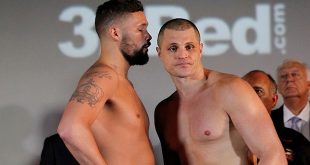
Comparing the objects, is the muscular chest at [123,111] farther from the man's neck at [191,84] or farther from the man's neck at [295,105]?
the man's neck at [295,105]

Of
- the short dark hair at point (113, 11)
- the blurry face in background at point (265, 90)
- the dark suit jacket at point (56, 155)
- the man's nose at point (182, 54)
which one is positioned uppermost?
the short dark hair at point (113, 11)

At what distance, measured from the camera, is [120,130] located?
219 cm

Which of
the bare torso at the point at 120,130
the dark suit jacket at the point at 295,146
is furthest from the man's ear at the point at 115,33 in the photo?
the dark suit jacket at the point at 295,146

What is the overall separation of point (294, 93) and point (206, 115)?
1275 mm

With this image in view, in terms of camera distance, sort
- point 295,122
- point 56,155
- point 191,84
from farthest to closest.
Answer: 1. point 295,122
2. point 56,155
3. point 191,84

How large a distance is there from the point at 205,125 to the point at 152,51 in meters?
1.15

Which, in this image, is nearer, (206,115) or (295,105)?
(206,115)

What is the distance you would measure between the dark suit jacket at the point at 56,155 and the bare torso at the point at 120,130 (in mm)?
580

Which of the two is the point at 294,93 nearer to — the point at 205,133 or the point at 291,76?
the point at 291,76

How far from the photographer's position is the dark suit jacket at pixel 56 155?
8.98 ft

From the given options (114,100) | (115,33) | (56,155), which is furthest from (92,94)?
(56,155)

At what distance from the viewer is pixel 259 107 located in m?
2.15

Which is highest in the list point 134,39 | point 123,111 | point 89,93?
point 134,39

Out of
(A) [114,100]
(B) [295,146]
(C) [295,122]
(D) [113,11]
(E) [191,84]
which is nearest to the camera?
(A) [114,100]
